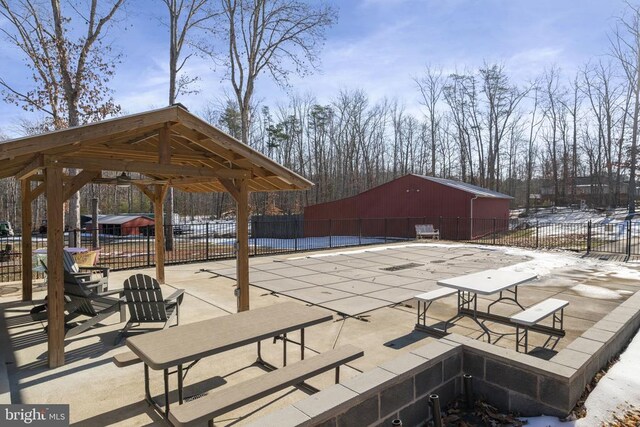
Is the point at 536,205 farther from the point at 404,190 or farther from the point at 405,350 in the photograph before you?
the point at 405,350

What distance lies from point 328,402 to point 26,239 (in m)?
6.36

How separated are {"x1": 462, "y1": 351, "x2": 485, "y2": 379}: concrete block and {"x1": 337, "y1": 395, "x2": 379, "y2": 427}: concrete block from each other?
4.21 feet

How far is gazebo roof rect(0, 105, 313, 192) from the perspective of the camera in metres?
4.07

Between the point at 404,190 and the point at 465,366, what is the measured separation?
818 inches

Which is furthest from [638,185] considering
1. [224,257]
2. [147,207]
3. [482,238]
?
[147,207]

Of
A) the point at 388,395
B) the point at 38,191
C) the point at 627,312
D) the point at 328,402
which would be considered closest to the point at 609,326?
the point at 627,312

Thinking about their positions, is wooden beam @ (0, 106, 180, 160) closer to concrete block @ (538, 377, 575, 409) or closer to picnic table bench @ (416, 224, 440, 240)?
concrete block @ (538, 377, 575, 409)

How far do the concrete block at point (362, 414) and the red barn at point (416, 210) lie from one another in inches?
642

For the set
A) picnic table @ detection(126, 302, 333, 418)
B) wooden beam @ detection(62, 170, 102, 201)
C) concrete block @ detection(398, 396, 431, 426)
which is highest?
wooden beam @ detection(62, 170, 102, 201)

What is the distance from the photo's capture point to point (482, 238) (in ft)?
70.5

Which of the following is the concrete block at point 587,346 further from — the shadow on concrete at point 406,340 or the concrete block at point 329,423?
the concrete block at point 329,423

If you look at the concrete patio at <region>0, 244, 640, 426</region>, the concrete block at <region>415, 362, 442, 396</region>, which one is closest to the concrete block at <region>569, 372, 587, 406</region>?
the concrete patio at <region>0, 244, 640, 426</region>

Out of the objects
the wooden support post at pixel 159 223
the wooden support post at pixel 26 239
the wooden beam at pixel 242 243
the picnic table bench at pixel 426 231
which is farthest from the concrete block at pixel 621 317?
the picnic table bench at pixel 426 231

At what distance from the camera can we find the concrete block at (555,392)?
3.16m
